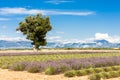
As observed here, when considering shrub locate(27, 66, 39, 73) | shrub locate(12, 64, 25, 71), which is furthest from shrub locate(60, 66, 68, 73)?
shrub locate(12, 64, 25, 71)

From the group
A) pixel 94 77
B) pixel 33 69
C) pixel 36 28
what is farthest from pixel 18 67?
pixel 36 28

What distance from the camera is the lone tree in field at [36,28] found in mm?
72812

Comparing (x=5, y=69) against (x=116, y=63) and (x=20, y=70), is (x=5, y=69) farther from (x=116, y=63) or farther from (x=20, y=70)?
(x=116, y=63)

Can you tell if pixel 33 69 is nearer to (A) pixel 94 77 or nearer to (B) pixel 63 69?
(B) pixel 63 69

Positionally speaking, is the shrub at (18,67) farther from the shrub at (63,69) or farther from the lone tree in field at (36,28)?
the lone tree in field at (36,28)

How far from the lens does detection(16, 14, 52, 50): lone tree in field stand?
239 ft

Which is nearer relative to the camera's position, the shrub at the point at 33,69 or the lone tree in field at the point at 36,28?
the shrub at the point at 33,69

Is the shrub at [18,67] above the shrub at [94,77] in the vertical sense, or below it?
below

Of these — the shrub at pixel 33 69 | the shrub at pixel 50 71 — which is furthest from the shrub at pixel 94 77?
the shrub at pixel 33 69

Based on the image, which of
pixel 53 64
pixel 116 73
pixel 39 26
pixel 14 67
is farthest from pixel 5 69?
pixel 39 26

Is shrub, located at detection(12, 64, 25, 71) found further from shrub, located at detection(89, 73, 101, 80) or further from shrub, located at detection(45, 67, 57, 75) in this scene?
shrub, located at detection(89, 73, 101, 80)

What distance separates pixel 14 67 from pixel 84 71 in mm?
6590

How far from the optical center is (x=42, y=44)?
7475 cm

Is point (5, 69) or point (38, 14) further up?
point (38, 14)
